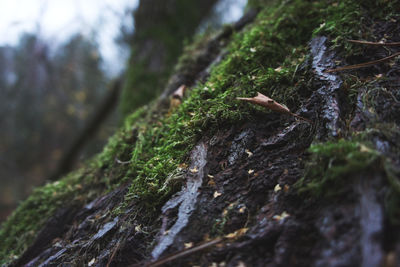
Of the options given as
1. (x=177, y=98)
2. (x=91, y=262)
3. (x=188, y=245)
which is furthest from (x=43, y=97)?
(x=188, y=245)

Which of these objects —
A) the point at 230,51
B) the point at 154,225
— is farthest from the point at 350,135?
the point at 230,51

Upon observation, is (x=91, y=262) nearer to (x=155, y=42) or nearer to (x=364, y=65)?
(x=364, y=65)

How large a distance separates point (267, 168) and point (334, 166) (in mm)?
369

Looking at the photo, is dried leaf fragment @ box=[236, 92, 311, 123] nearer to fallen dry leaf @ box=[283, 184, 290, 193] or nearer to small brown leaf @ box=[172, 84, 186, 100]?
fallen dry leaf @ box=[283, 184, 290, 193]

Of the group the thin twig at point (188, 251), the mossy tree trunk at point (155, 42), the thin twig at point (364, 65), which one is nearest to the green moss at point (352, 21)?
the thin twig at point (364, 65)

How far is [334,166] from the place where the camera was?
111 cm

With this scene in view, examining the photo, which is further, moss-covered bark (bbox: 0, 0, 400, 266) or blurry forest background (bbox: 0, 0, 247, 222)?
blurry forest background (bbox: 0, 0, 247, 222)

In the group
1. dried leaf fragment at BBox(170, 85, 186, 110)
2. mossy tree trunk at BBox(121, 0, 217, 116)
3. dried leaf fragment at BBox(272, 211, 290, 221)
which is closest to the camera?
dried leaf fragment at BBox(272, 211, 290, 221)

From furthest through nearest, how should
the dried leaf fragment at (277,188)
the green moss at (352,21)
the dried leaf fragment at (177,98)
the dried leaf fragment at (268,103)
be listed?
the dried leaf fragment at (177,98) → the green moss at (352,21) → the dried leaf fragment at (268,103) → the dried leaf fragment at (277,188)

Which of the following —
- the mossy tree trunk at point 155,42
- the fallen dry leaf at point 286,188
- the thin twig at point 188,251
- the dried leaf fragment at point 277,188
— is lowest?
the fallen dry leaf at point 286,188

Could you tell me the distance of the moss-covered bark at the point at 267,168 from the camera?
1.02 meters

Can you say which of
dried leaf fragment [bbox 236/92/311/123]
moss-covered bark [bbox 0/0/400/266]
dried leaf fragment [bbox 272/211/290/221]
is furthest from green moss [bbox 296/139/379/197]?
dried leaf fragment [bbox 236/92/311/123]

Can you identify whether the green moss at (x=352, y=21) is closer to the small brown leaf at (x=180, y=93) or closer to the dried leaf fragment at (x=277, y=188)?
the dried leaf fragment at (x=277, y=188)

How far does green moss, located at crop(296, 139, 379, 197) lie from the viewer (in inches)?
41.0
